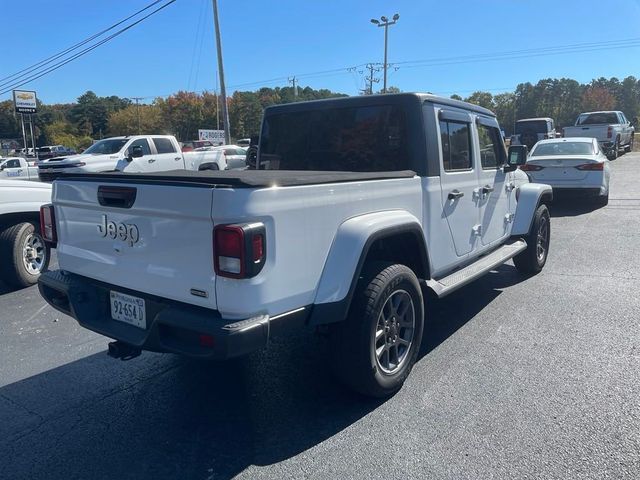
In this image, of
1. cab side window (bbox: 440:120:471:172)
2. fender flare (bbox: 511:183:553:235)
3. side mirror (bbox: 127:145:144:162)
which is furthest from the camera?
side mirror (bbox: 127:145:144:162)

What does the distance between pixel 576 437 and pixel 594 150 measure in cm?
1044

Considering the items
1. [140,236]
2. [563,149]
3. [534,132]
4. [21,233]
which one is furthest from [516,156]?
[534,132]

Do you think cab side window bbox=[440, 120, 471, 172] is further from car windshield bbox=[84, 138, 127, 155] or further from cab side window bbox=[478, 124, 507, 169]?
car windshield bbox=[84, 138, 127, 155]

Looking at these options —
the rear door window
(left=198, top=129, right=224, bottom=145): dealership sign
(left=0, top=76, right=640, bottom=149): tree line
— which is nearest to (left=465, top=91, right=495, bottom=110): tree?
(left=0, top=76, right=640, bottom=149): tree line

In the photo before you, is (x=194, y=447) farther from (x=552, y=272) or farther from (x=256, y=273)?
(x=552, y=272)

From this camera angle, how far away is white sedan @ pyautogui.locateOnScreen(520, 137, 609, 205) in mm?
10969

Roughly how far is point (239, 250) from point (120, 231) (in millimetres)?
1013

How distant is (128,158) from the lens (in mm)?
15688

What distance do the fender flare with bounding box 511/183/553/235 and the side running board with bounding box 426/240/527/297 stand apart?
6.1 inches

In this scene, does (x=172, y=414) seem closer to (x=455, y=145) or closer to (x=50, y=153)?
(x=455, y=145)

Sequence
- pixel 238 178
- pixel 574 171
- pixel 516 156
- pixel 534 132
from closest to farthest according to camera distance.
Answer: pixel 238 178, pixel 516 156, pixel 574 171, pixel 534 132

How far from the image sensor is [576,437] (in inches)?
117

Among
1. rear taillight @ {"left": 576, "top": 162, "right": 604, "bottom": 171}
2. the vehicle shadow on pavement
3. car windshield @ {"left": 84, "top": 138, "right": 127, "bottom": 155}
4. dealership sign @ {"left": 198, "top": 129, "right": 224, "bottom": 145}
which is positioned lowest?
the vehicle shadow on pavement

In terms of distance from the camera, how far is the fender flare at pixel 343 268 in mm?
3004
